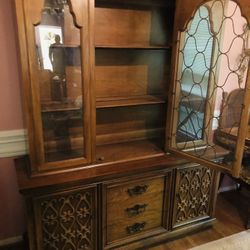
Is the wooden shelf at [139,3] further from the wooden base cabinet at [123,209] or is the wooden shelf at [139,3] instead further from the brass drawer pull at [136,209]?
the brass drawer pull at [136,209]

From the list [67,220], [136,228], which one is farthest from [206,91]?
[67,220]

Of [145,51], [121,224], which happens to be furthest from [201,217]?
[145,51]

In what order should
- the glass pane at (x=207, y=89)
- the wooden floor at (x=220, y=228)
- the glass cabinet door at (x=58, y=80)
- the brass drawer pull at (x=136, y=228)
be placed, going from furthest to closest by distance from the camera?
1. the wooden floor at (x=220, y=228)
2. the brass drawer pull at (x=136, y=228)
3. the glass pane at (x=207, y=89)
4. the glass cabinet door at (x=58, y=80)

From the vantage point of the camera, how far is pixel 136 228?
75.1 inches

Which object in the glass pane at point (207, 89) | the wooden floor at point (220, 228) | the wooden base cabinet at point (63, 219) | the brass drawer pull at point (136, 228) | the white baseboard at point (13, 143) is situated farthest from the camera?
the wooden floor at point (220, 228)

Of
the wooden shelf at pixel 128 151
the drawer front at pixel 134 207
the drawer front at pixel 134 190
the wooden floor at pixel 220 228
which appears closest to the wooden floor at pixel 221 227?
the wooden floor at pixel 220 228

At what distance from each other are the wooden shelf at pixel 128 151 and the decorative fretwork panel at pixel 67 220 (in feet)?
0.95

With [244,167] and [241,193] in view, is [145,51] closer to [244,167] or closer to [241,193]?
[244,167]

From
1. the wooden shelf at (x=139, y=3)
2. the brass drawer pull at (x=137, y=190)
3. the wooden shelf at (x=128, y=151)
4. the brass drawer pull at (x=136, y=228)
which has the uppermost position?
the wooden shelf at (x=139, y=3)

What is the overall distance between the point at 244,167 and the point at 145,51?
127 centimetres

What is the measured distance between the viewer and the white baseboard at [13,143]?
177cm

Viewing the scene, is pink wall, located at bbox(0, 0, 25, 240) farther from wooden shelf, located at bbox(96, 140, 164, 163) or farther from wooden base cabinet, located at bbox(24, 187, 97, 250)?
wooden shelf, located at bbox(96, 140, 164, 163)

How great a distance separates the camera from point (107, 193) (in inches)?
67.2

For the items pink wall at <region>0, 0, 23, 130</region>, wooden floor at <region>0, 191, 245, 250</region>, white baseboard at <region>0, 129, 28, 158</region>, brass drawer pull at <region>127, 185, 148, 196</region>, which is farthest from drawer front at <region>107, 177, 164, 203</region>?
pink wall at <region>0, 0, 23, 130</region>
